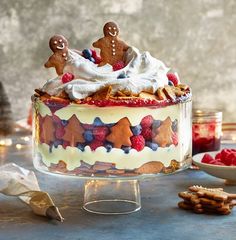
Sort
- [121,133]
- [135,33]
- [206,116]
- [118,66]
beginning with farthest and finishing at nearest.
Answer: [135,33], [206,116], [118,66], [121,133]

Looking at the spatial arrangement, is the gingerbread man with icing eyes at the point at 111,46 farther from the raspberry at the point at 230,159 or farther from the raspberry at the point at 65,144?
the raspberry at the point at 230,159

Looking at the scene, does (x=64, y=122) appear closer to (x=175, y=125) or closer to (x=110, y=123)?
(x=110, y=123)

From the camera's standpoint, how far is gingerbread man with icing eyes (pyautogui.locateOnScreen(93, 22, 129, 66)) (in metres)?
1.63

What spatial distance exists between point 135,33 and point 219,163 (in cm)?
181

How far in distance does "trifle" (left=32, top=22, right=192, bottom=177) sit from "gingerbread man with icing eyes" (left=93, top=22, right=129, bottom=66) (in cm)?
8

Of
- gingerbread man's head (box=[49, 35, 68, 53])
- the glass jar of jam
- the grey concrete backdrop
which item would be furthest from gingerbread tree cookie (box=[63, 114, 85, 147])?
the grey concrete backdrop

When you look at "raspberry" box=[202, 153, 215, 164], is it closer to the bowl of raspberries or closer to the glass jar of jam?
the bowl of raspberries

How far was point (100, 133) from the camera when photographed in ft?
4.72

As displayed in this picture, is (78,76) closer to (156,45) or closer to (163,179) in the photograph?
(163,179)

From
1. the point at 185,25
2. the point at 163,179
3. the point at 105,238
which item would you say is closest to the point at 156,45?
the point at 185,25

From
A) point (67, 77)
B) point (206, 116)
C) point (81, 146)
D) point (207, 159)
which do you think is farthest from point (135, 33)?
point (81, 146)

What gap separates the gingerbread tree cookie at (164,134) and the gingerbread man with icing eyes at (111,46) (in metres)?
0.23

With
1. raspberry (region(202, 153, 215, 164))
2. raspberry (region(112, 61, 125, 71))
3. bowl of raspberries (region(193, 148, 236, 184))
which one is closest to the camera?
raspberry (region(112, 61, 125, 71))

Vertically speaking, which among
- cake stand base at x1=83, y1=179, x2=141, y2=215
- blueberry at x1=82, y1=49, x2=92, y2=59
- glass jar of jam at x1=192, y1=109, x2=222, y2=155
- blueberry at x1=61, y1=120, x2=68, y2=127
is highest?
blueberry at x1=82, y1=49, x2=92, y2=59
